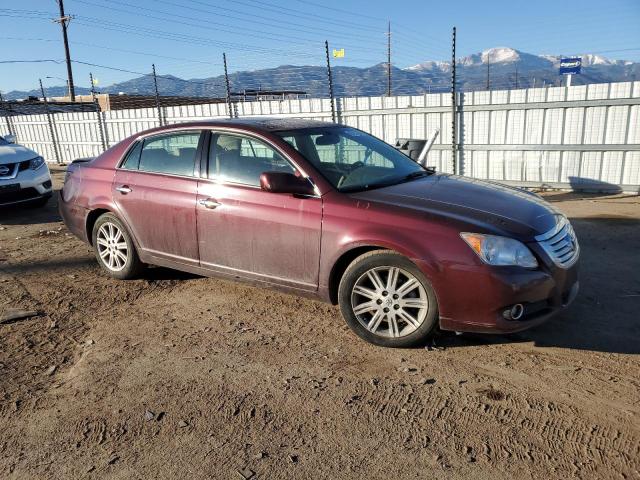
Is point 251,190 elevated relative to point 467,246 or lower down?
elevated

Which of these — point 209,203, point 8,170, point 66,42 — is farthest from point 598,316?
point 66,42

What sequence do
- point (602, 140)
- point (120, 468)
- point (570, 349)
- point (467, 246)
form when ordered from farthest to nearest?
1. point (602, 140)
2. point (570, 349)
3. point (467, 246)
4. point (120, 468)

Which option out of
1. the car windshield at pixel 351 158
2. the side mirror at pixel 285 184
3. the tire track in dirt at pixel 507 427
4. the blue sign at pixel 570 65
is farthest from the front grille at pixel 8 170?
the blue sign at pixel 570 65

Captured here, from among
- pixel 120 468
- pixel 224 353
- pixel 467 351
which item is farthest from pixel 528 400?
Answer: pixel 120 468

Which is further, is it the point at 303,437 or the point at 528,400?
the point at 528,400

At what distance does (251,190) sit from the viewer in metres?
3.98

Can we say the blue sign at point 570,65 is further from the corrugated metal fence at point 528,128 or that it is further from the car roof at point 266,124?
the car roof at point 266,124

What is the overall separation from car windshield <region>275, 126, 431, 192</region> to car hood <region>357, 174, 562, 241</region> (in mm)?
198

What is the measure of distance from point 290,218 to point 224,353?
42.7 inches

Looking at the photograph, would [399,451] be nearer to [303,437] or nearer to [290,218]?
[303,437]

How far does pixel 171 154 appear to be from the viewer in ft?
15.1

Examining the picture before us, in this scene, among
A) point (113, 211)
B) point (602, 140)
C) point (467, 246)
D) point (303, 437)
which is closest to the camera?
point (303, 437)

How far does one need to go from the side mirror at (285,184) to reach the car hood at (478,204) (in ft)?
1.31

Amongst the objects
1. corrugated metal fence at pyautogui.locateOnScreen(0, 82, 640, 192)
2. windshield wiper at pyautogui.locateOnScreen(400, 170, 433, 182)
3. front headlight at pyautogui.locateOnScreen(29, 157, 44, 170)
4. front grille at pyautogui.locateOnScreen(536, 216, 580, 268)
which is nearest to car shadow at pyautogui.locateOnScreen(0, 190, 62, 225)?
front headlight at pyautogui.locateOnScreen(29, 157, 44, 170)
